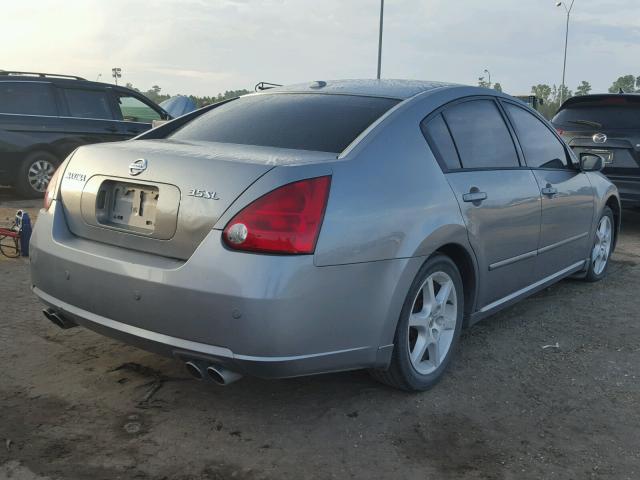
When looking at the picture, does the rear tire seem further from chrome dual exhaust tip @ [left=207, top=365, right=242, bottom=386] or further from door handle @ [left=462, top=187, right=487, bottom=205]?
chrome dual exhaust tip @ [left=207, top=365, right=242, bottom=386]

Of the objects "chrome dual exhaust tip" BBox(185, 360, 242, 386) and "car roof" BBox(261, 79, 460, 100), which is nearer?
"chrome dual exhaust tip" BBox(185, 360, 242, 386)

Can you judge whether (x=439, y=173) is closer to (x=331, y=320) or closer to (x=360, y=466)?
(x=331, y=320)

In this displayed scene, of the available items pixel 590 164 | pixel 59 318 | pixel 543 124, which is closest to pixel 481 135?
pixel 543 124

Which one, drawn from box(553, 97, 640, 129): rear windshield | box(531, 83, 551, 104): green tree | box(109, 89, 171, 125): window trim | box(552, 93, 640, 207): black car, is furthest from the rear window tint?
box(531, 83, 551, 104): green tree

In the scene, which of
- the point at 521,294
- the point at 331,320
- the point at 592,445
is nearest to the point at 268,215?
the point at 331,320

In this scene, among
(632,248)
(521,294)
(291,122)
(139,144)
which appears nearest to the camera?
(139,144)

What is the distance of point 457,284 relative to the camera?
3600mm

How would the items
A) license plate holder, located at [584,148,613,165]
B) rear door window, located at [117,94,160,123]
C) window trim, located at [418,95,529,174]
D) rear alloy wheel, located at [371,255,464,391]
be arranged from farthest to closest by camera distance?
rear door window, located at [117,94,160,123]
license plate holder, located at [584,148,613,165]
window trim, located at [418,95,529,174]
rear alloy wheel, located at [371,255,464,391]

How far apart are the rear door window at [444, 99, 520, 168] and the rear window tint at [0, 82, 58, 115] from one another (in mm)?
7377

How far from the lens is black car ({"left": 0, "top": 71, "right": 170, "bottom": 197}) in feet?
30.3

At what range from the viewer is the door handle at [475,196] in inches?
139

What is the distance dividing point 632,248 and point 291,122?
17.9 feet

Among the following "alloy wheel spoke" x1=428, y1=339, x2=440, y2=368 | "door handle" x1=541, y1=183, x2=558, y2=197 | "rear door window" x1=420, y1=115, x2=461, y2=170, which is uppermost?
"rear door window" x1=420, y1=115, x2=461, y2=170

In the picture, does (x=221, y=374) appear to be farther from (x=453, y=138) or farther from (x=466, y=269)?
(x=453, y=138)
